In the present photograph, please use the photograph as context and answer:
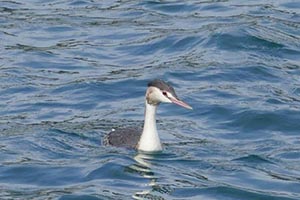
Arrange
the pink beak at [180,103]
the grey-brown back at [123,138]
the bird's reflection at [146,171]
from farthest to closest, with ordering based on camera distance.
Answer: the grey-brown back at [123,138], the pink beak at [180,103], the bird's reflection at [146,171]

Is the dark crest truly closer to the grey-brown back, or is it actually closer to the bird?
the bird

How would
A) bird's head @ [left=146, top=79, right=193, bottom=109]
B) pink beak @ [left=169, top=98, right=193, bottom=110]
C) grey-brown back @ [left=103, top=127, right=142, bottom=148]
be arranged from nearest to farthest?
pink beak @ [left=169, top=98, right=193, bottom=110] → bird's head @ [left=146, top=79, right=193, bottom=109] → grey-brown back @ [left=103, top=127, right=142, bottom=148]

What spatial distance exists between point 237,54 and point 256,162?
5.48 m

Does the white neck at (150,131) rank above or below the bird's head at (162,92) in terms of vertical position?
below

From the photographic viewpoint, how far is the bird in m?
18.1

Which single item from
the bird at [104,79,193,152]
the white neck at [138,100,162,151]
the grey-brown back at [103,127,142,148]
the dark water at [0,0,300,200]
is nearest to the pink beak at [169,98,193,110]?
the bird at [104,79,193,152]

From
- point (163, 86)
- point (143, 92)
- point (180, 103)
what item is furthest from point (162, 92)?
point (143, 92)

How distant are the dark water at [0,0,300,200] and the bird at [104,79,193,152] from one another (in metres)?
0.16

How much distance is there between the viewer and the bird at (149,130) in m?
18.1

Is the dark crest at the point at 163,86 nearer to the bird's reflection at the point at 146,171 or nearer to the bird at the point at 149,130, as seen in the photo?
the bird at the point at 149,130

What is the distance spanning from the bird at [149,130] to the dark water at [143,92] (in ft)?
0.53

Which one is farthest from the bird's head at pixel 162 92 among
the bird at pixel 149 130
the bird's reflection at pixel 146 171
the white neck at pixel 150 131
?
the bird's reflection at pixel 146 171

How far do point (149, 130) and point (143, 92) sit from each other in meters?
3.26

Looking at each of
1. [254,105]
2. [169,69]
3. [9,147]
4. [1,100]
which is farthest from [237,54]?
[9,147]
